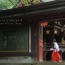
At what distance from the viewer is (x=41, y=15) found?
16922 mm

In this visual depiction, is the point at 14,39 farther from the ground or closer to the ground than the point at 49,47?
farther from the ground

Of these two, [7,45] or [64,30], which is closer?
[7,45]

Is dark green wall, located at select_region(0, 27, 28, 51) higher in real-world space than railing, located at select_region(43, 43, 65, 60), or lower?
higher

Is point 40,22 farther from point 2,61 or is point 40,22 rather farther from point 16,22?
point 2,61

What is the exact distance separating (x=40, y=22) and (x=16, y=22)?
1.63m

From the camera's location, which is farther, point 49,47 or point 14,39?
point 49,47

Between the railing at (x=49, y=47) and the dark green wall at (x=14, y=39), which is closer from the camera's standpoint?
the dark green wall at (x=14, y=39)

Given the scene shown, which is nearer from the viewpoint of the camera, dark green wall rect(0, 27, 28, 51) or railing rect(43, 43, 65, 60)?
dark green wall rect(0, 27, 28, 51)

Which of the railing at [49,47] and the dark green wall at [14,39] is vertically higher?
the dark green wall at [14,39]

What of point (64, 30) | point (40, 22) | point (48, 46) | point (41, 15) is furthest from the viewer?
point (64, 30)

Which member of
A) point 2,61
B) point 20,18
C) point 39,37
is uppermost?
point 20,18

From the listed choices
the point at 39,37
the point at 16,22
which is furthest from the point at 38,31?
the point at 16,22

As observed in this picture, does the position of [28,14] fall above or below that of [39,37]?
above

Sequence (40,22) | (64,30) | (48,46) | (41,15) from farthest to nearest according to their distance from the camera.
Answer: (64,30)
(48,46)
(40,22)
(41,15)
